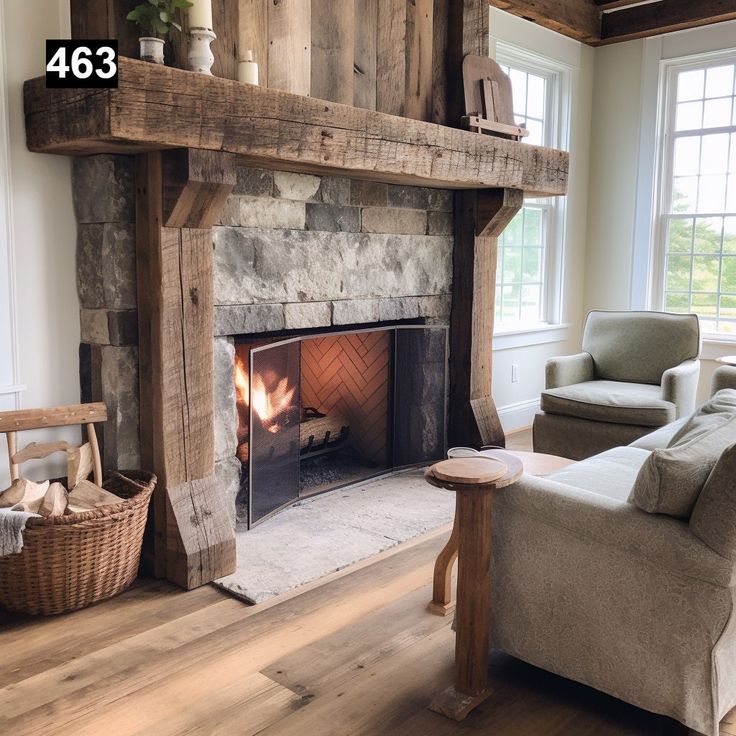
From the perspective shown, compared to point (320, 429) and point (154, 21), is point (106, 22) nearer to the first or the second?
point (154, 21)

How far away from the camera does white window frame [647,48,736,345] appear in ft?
17.3

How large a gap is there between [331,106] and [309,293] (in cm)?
85

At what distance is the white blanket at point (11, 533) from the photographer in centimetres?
241

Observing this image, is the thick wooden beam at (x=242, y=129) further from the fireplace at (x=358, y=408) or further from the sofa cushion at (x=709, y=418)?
the sofa cushion at (x=709, y=418)

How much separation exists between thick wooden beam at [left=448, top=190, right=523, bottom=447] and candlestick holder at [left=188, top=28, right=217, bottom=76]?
1873 mm

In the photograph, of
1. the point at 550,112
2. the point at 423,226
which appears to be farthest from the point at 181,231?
the point at 550,112

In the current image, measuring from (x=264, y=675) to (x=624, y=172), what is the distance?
4.56 m

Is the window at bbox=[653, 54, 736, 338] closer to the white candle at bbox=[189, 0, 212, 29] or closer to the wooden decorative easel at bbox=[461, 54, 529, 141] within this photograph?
the wooden decorative easel at bbox=[461, 54, 529, 141]

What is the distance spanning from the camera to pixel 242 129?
105 inches

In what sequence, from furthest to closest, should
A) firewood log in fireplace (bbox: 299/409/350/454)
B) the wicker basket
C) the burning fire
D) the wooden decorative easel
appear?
firewood log in fireplace (bbox: 299/409/350/454)
the wooden decorative easel
the burning fire
the wicker basket

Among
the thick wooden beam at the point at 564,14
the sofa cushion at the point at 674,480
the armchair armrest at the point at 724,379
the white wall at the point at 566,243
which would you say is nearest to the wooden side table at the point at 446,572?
the sofa cushion at the point at 674,480

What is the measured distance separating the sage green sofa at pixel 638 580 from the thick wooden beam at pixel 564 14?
11.1 ft

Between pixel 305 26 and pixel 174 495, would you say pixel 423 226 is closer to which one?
pixel 305 26

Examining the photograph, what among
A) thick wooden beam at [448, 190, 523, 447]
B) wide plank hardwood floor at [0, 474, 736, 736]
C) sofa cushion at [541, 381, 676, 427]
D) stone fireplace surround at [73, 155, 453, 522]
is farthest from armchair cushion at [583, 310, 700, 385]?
wide plank hardwood floor at [0, 474, 736, 736]
